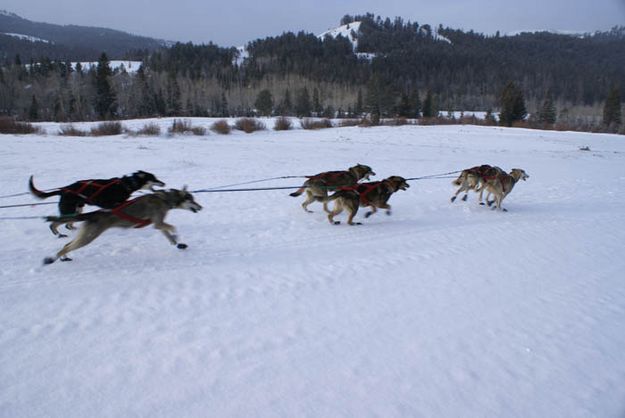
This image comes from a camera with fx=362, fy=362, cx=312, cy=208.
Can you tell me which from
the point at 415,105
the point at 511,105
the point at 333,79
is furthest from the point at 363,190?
the point at 333,79

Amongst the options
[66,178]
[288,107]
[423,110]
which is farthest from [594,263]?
[288,107]

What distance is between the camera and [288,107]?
85875mm

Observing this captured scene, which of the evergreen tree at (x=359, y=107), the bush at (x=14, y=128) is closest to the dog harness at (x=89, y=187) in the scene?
the bush at (x=14, y=128)

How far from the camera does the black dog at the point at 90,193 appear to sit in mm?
5781

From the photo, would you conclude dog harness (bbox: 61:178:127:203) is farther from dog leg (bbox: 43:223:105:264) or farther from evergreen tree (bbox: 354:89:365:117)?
evergreen tree (bbox: 354:89:365:117)

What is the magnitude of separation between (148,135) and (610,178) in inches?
1064

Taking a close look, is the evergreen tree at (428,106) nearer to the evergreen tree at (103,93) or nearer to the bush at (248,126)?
the bush at (248,126)

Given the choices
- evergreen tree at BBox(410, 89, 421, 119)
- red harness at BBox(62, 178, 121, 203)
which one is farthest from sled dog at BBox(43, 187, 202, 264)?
evergreen tree at BBox(410, 89, 421, 119)

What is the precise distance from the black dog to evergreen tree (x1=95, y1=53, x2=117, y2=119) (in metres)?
67.6

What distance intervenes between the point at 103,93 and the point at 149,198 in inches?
2847

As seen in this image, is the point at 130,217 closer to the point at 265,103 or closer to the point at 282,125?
the point at 282,125

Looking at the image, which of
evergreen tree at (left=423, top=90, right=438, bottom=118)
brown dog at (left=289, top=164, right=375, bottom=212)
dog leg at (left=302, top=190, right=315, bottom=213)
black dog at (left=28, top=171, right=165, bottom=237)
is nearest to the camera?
black dog at (left=28, top=171, right=165, bottom=237)

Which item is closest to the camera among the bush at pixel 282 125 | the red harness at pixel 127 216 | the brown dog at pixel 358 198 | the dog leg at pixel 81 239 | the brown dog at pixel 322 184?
the dog leg at pixel 81 239

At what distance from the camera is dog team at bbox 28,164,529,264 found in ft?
16.5
